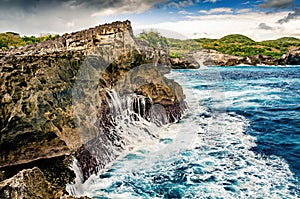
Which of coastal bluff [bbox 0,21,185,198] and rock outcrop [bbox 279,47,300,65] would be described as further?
rock outcrop [bbox 279,47,300,65]

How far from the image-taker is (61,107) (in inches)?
351

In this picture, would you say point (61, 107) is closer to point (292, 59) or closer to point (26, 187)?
point (26, 187)

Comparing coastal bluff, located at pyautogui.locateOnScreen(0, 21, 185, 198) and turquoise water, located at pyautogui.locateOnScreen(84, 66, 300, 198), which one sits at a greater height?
coastal bluff, located at pyautogui.locateOnScreen(0, 21, 185, 198)

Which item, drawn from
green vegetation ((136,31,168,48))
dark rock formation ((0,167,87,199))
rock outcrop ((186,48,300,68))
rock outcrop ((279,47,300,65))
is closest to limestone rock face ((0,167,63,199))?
dark rock formation ((0,167,87,199))

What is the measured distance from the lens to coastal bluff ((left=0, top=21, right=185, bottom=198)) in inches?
303

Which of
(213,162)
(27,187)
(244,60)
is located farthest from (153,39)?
(244,60)

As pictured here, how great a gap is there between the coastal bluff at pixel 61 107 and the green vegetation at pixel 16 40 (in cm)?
1682

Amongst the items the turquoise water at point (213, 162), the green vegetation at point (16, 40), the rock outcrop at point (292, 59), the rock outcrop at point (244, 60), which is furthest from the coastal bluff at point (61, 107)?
the rock outcrop at point (292, 59)

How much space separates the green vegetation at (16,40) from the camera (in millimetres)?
32031

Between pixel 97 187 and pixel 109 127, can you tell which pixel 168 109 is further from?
pixel 97 187

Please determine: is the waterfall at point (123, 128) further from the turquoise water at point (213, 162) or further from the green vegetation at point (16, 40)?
the green vegetation at point (16, 40)

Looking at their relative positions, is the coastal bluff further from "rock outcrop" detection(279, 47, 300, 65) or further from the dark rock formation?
"rock outcrop" detection(279, 47, 300, 65)

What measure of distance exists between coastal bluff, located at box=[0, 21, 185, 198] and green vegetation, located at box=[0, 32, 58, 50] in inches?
662

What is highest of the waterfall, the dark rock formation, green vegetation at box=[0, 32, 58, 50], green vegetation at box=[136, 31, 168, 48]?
green vegetation at box=[0, 32, 58, 50]
